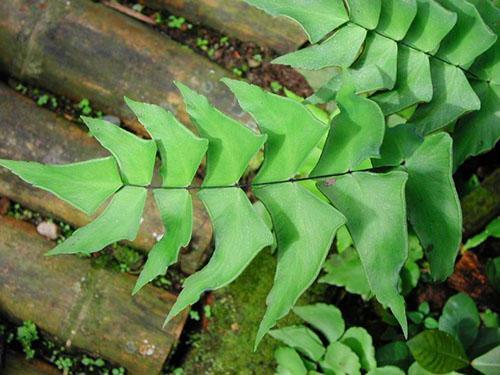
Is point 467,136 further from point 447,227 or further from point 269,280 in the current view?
point 269,280

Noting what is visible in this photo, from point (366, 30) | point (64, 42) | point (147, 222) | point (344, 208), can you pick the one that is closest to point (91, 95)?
point (64, 42)

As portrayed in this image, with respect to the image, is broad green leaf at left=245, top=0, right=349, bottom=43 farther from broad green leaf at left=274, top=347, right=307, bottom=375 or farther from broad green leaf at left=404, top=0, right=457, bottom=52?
broad green leaf at left=274, top=347, right=307, bottom=375

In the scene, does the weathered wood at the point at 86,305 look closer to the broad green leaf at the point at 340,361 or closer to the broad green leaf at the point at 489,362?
the broad green leaf at the point at 340,361

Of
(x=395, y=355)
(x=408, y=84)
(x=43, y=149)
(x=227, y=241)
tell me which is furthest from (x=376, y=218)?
(x=43, y=149)

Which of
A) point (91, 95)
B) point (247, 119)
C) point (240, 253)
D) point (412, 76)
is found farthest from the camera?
point (91, 95)

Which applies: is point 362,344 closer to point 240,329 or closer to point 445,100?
point 240,329

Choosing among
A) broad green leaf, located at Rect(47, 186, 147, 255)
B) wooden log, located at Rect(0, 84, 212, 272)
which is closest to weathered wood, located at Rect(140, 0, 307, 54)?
wooden log, located at Rect(0, 84, 212, 272)
